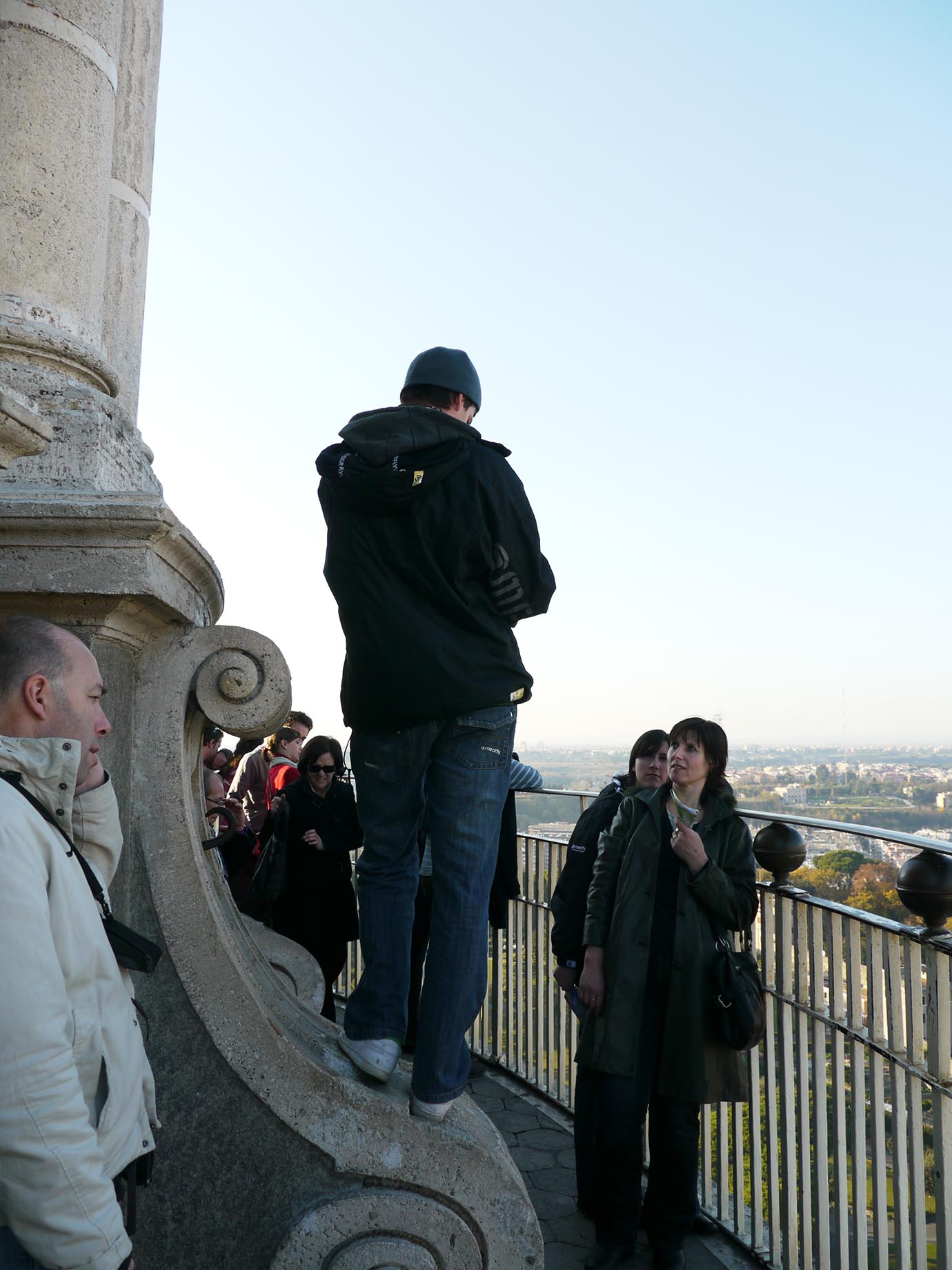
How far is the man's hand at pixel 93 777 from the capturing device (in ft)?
6.40

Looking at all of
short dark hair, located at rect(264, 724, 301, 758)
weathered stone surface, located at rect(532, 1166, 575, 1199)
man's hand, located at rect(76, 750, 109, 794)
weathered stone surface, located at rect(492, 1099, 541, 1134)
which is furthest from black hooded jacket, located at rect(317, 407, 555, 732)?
short dark hair, located at rect(264, 724, 301, 758)

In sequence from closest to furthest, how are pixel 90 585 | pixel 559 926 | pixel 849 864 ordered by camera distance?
pixel 90 585
pixel 849 864
pixel 559 926

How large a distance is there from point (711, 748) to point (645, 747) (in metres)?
0.53

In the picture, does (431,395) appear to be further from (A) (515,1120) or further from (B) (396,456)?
(A) (515,1120)

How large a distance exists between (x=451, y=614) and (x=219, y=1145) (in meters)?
1.37

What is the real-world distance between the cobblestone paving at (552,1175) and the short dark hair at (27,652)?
2.92 meters

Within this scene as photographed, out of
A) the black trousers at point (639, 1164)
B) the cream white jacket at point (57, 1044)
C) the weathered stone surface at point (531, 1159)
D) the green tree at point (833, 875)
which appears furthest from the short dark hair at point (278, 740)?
the cream white jacket at point (57, 1044)

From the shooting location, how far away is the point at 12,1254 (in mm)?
1529

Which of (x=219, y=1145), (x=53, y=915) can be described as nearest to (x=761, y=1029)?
(x=219, y=1145)

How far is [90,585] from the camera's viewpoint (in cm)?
244

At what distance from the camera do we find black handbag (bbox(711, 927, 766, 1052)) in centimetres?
349

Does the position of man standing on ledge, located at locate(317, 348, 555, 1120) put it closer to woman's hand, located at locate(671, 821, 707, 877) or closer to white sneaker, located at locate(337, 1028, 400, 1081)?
white sneaker, located at locate(337, 1028, 400, 1081)

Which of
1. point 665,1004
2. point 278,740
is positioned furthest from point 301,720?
point 665,1004

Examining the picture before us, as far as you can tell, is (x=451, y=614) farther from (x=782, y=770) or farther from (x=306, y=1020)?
(x=782, y=770)
